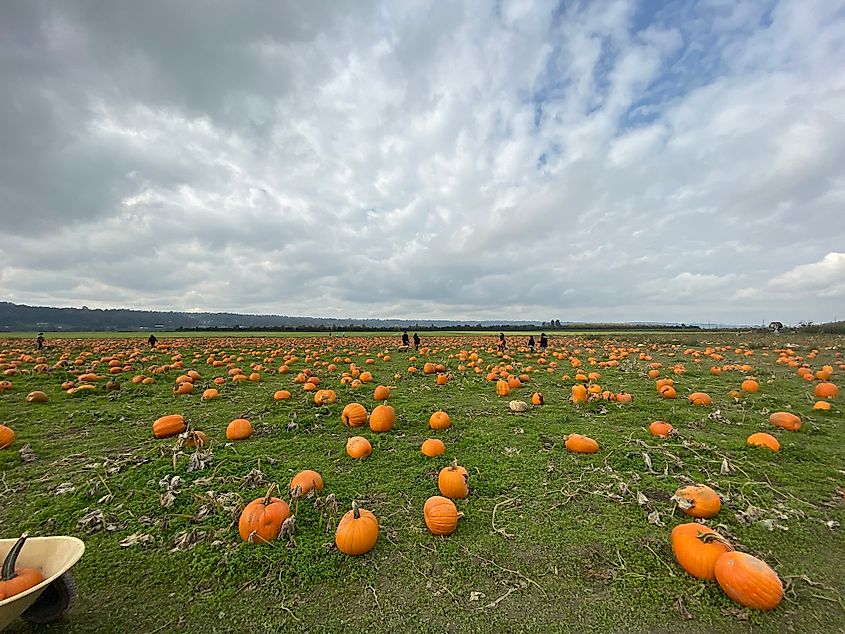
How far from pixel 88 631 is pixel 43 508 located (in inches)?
118

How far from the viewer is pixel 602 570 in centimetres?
447

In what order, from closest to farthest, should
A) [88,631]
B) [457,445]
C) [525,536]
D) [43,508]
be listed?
[88,631], [525,536], [43,508], [457,445]

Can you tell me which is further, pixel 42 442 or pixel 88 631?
pixel 42 442

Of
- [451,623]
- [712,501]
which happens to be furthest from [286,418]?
[712,501]

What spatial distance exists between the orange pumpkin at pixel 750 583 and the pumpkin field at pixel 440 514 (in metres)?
0.02

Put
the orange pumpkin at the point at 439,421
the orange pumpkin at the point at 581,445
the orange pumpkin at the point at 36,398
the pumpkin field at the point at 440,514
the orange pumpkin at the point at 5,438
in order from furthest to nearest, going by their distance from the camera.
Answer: the orange pumpkin at the point at 36,398 < the orange pumpkin at the point at 439,421 < the orange pumpkin at the point at 5,438 < the orange pumpkin at the point at 581,445 < the pumpkin field at the point at 440,514

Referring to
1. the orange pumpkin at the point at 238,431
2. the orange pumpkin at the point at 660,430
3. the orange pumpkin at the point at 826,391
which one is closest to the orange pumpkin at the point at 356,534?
the orange pumpkin at the point at 238,431

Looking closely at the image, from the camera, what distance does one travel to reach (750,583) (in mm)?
3908

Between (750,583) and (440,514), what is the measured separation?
3.26m

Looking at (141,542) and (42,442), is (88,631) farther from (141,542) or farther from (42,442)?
(42,442)

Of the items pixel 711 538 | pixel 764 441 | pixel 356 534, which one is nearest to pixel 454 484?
pixel 356 534

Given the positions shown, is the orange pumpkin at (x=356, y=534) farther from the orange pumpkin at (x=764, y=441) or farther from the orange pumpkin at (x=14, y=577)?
the orange pumpkin at (x=764, y=441)

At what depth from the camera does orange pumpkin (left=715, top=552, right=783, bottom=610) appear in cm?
385

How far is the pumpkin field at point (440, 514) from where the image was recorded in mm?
3973
